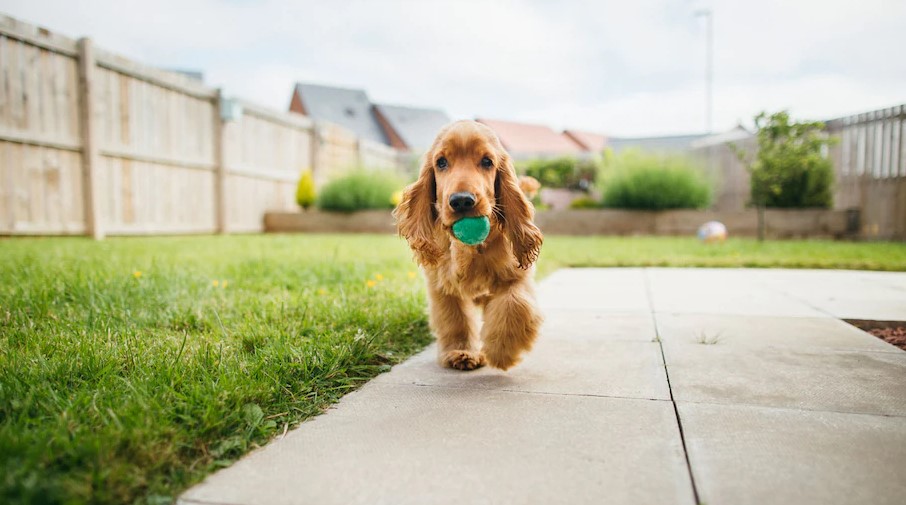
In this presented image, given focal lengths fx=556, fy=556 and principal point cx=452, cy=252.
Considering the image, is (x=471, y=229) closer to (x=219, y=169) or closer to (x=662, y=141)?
(x=219, y=169)

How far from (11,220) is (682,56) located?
14.3m

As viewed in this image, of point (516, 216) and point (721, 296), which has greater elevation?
point (516, 216)

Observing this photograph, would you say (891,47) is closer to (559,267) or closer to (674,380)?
(559,267)

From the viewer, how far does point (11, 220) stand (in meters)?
6.84

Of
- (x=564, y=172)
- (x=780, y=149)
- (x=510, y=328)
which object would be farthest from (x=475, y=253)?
(x=564, y=172)

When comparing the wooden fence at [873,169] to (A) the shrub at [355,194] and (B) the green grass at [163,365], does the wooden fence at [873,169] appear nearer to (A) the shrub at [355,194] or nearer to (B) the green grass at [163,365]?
(A) the shrub at [355,194]

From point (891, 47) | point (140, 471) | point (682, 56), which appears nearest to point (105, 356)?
point (140, 471)

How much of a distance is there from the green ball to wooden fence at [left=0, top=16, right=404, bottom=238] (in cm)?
719

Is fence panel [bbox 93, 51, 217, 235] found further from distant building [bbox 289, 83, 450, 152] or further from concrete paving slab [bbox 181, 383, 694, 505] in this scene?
distant building [bbox 289, 83, 450, 152]

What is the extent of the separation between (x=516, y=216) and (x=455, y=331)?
1.85 ft

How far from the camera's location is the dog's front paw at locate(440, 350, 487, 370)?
2.29 meters

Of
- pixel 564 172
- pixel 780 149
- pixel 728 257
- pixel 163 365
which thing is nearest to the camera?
pixel 163 365

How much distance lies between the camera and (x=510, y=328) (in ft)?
7.21

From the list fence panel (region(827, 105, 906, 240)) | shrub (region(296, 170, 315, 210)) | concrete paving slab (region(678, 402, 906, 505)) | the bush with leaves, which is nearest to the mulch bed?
concrete paving slab (region(678, 402, 906, 505))
